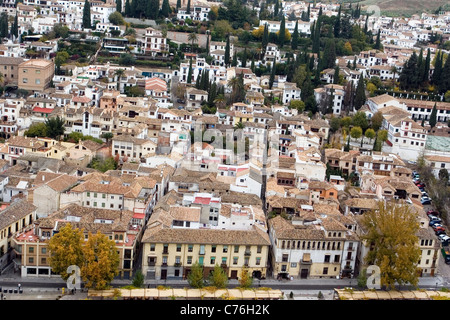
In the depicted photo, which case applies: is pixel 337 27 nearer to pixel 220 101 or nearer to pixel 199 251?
pixel 220 101

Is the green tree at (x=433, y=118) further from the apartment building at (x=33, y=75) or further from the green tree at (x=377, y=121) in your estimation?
the apartment building at (x=33, y=75)

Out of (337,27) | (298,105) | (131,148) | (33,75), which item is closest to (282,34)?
(337,27)

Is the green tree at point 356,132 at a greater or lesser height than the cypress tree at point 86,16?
lesser

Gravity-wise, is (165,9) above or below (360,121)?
above

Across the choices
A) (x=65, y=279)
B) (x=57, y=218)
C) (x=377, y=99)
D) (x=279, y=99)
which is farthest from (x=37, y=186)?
(x=377, y=99)

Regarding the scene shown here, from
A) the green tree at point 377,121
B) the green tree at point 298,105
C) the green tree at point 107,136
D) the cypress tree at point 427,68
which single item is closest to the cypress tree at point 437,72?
the cypress tree at point 427,68

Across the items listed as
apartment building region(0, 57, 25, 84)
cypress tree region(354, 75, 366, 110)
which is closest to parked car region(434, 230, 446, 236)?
cypress tree region(354, 75, 366, 110)

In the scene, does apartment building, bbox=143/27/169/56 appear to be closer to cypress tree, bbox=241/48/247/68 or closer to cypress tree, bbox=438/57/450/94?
cypress tree, bbox=241/48/247/68
